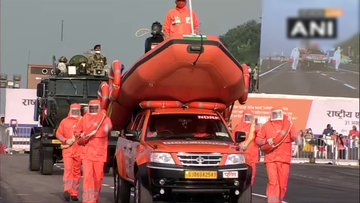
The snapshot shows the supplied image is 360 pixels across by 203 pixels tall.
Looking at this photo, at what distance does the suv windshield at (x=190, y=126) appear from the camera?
32.6ft

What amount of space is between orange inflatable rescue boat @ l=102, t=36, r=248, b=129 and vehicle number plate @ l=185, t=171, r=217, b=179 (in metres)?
1.49

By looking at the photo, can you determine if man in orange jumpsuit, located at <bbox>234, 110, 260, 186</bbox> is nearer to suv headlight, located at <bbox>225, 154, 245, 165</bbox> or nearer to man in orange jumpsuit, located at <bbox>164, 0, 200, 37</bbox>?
suv headlight, located at <bbox>225, 154, 245, 165</bbox>

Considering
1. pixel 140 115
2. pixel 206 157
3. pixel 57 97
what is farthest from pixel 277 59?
pixel 57 97

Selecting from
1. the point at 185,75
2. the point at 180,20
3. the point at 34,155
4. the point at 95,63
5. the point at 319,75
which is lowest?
the point at 34,155

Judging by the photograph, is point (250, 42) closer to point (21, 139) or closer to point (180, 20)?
point (180, 20)

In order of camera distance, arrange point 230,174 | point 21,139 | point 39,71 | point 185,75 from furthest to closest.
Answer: point 39,71 → point 21,139 → point 185,75 → point 230,174

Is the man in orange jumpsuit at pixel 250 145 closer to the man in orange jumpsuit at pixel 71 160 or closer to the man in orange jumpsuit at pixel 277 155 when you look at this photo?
the man in orange jumpsuit at pixel 277 155

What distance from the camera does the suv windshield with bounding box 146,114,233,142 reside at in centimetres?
993

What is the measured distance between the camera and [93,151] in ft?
32.6

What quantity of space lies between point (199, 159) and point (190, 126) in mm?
1233

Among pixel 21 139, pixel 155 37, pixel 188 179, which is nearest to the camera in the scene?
pixel 188 179

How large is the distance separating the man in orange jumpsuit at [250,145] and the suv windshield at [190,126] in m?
0.41

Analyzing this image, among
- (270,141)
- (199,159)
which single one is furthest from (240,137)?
(199,159)

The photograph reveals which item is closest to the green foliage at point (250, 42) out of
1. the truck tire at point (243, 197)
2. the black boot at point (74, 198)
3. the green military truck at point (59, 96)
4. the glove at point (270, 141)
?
the truck tire at point (243, 197)
